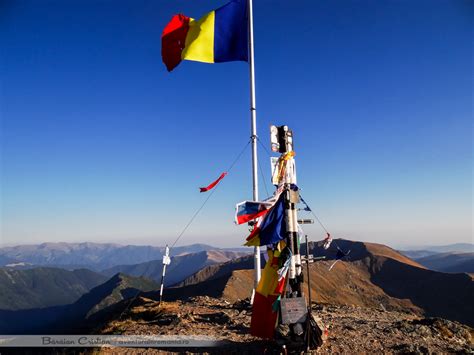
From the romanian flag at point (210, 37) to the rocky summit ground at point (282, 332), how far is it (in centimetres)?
1225

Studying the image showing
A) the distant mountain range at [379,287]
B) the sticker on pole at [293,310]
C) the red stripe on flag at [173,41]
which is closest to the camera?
the sticker on pole at [293,310]

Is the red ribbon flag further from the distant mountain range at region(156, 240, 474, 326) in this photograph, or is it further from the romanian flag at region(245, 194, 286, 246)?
the distant mountain range at region(156, 240, 474, 326)

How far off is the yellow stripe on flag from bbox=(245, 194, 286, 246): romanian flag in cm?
828

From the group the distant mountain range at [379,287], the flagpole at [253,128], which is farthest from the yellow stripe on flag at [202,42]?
the distant mountain range at [379,287]

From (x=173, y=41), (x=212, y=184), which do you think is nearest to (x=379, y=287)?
(x=212, y=184)

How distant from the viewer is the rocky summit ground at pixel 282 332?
37.7ft

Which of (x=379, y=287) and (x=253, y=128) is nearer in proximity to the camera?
(x=253, y=128)

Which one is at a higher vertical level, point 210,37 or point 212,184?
point 210,37

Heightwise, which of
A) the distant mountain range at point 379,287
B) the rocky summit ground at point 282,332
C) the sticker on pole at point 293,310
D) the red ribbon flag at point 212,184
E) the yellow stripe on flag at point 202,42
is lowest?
the distant mountain range at point 379,287

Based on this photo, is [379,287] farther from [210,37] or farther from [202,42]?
[202,42]

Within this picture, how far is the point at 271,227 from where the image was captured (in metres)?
11.7

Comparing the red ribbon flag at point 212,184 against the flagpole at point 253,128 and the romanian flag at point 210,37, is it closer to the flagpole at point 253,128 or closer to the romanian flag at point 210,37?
the flagpole at point 253,128

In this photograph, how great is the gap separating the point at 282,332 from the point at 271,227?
11.7 feet

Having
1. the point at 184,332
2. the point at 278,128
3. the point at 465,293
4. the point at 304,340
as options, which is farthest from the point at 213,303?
the point at 465,293
